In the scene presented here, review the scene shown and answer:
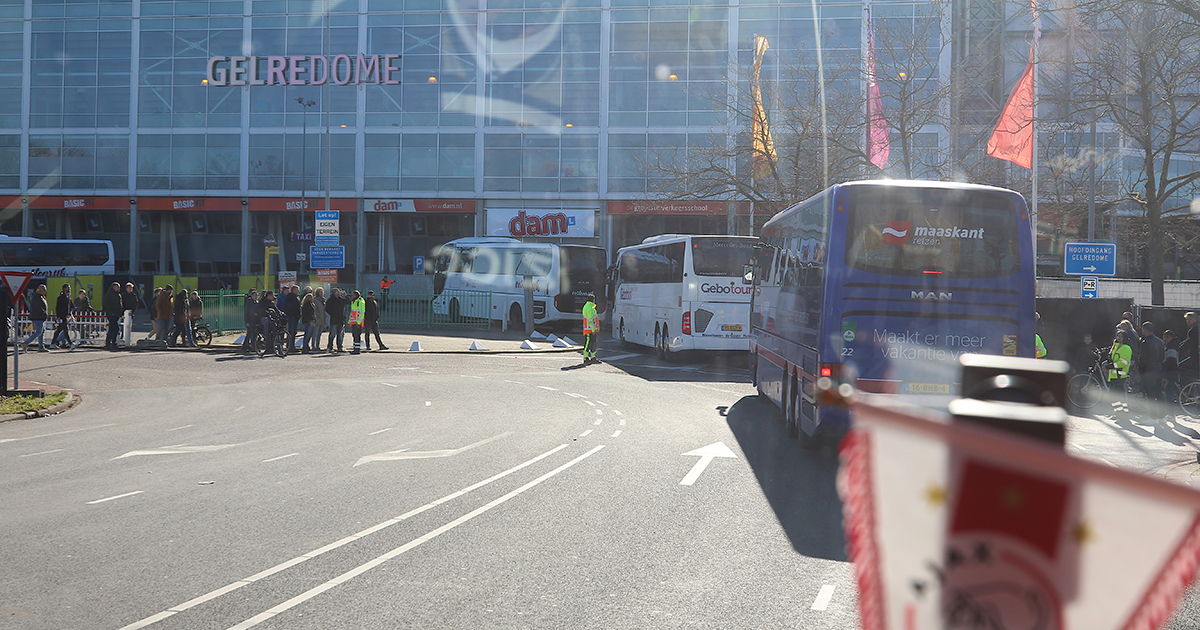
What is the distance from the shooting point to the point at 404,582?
6191 mm

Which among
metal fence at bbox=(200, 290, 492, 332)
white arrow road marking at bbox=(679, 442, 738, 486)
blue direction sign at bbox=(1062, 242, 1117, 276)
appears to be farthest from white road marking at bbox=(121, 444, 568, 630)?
metal fence at bbox=(200, 290, 492, 332)

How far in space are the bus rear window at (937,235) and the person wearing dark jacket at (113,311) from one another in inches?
911

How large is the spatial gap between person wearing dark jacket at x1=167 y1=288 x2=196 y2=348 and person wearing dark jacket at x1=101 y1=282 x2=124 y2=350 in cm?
146

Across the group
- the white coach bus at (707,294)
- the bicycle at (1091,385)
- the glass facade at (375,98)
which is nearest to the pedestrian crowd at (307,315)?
the white coach bus at (707,294)

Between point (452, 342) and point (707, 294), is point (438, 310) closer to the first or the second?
point (452, 342)

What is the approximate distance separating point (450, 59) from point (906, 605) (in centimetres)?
5260

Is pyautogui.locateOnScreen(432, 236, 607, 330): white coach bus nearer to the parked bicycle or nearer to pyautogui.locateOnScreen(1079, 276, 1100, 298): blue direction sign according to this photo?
the parked bicycle

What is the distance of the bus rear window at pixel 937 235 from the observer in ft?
36.4

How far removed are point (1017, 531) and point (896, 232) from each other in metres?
10.5

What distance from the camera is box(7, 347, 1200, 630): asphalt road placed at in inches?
225

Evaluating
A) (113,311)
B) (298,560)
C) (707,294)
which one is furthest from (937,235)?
(113,311)

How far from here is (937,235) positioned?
11.1 meters

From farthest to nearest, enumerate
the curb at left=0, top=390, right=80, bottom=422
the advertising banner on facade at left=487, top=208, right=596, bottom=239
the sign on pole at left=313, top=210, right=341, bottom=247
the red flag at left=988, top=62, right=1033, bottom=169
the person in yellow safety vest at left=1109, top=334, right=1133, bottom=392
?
1. the advertising banner on facade at left=487, top=208, right=596, bottom=239
2. the sign on pole at left=313, top=210, right=341, bottom=247
3. the red flag at left=988, top=62, right=1033, bottom=169
4. the person in yellow safety vest at left=1109, top=334, right=1133, bottom=392
5. the curb at left=0, top=390, right=80, bottom=422

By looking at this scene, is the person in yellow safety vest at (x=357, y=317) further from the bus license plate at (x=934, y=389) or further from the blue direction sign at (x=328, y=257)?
the bus license plate at (x=934, y=389)
